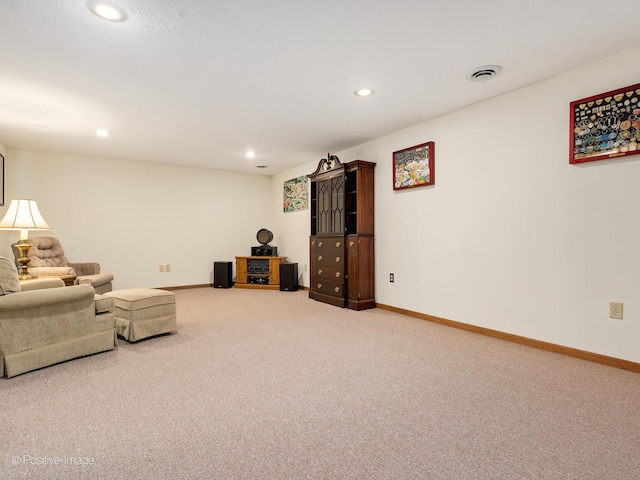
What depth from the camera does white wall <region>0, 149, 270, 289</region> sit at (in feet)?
17.0

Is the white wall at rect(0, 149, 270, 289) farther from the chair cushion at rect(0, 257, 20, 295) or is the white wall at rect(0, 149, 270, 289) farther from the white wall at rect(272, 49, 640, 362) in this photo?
the white wall at rect(272, 49, 640, 362)

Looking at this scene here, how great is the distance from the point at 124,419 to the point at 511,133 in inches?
143

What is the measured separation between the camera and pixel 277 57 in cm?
252

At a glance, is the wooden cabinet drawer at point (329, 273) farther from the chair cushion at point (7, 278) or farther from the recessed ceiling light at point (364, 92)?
the chair cushion at point (7, 278)

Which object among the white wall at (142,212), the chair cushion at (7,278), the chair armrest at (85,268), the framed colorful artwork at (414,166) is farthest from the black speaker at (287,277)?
the chair cushion at (7,278)

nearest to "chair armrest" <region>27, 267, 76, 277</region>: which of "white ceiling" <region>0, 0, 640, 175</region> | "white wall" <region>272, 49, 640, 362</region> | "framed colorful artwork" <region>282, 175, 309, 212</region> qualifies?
"white ceiling" <region>0, 0, 640, 175</region>

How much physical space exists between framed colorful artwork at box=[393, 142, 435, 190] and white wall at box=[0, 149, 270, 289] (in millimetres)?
3677

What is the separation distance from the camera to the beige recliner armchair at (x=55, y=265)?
13.0 ft

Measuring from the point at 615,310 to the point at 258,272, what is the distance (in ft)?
16.7

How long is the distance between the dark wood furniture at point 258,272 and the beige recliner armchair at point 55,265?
2.22 m

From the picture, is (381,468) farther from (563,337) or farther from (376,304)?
(376,304)

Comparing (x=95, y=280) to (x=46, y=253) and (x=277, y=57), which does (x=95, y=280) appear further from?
(x=277, y=57)

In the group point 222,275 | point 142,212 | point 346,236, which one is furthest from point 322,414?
point 142,212

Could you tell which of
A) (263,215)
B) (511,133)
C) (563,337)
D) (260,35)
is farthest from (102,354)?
(263,215)
